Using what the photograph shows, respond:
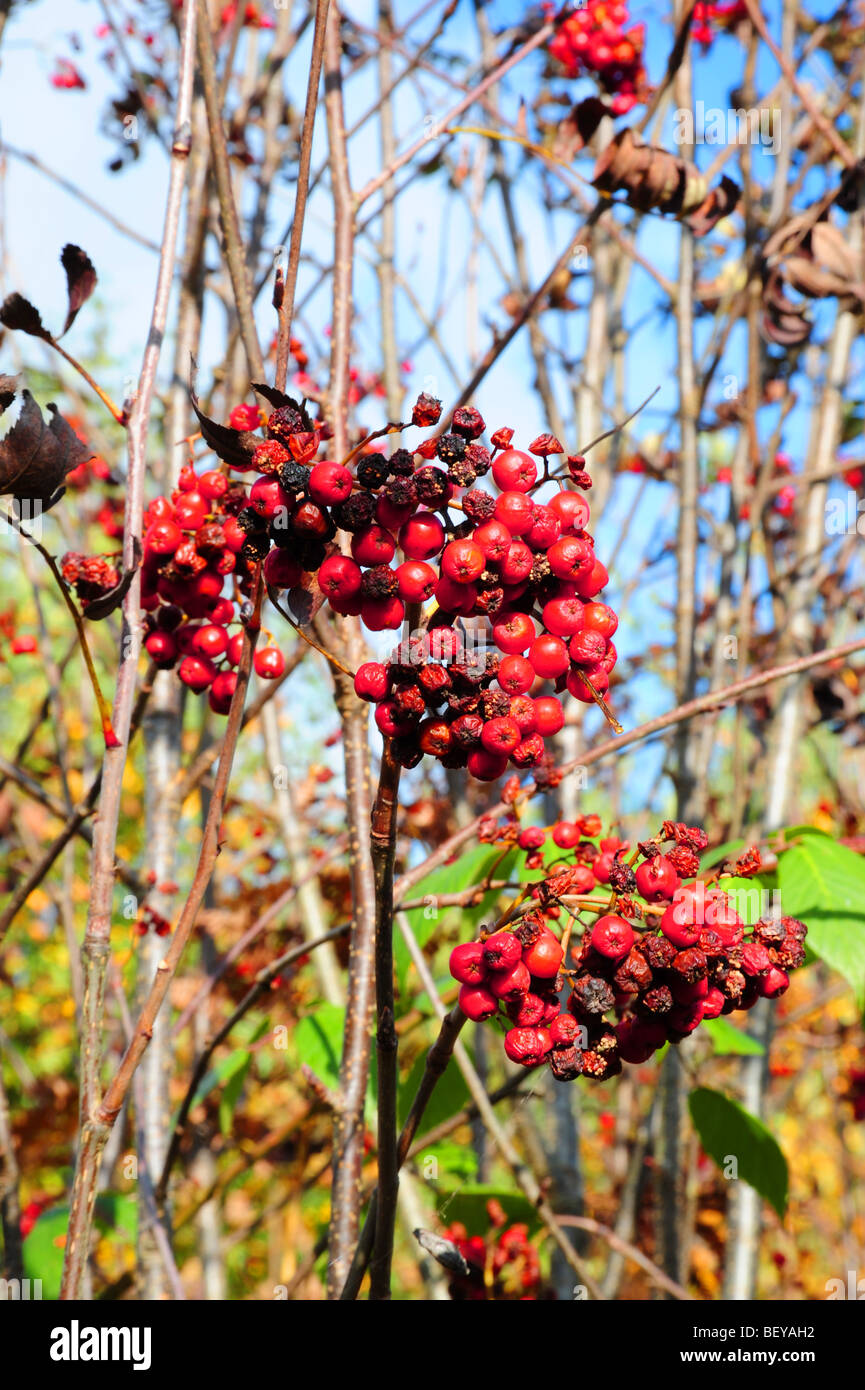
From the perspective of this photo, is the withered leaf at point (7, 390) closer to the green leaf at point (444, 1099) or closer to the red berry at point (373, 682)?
the red berry at point (373, 682)

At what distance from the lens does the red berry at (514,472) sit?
0.88m

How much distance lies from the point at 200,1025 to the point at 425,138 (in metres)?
2.10

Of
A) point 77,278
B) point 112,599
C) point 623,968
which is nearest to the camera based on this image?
point 623,968

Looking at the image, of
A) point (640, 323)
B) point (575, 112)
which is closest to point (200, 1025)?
point (575, 112)

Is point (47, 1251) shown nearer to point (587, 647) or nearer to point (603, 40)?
point (587, 647)

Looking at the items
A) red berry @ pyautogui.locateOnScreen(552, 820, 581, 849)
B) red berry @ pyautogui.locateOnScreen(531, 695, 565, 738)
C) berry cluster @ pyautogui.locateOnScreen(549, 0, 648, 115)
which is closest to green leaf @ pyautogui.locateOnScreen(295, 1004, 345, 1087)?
red berry @ pyautogui.locateOnScreen(552, 820, 581, 849)

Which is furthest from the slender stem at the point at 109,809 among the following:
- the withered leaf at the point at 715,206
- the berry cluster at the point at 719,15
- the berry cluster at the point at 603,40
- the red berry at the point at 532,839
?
the berry cluster at the point at 719,15

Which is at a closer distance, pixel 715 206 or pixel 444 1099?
pixel 444 1099

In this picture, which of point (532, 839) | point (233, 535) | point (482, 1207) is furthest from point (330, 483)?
point (482, 1207)

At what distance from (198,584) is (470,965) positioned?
54 centimetres

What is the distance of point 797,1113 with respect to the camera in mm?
5539

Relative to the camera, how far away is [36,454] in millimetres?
941

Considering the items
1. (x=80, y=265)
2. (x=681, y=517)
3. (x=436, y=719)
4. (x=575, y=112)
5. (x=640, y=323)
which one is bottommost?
(x=436, y=719)

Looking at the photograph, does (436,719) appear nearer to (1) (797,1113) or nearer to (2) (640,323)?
(2) (640,323)
